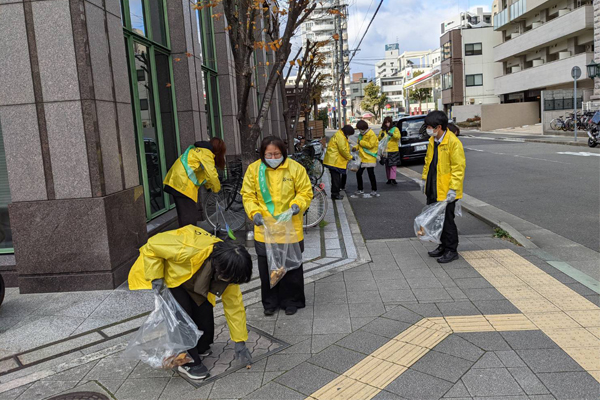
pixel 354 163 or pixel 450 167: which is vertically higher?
pixel 450 167

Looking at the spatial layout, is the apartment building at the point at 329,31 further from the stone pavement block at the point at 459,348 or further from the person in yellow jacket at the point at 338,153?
the stone pavement block at the point at 459,348

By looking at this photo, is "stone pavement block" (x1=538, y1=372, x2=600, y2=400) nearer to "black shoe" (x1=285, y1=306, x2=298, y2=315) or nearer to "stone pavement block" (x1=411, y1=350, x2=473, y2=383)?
"stone pavement block" (x1=411, y1=350, x2=473, y2=383)

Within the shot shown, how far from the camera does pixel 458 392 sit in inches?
124

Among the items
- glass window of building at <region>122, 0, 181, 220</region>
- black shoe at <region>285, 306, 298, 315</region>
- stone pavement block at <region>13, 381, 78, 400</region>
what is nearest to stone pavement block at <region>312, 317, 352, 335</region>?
black shoe at <region>285, 306, 298, 315</region>

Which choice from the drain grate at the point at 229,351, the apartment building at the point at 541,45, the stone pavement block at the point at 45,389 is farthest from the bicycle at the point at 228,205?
the apartment building at the point at 541,45

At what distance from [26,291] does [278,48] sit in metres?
5.05

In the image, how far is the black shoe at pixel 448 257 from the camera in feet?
19.7

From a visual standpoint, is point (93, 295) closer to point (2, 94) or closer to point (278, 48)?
point (2, 94)

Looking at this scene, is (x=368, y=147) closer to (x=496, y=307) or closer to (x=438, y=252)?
(x=438, y=252)

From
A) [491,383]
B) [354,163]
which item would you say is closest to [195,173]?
[491,383]

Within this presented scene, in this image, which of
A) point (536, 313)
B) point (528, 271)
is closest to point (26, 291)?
point (536, 313)

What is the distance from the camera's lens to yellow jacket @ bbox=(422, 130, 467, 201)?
230 inches

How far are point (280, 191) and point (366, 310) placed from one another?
1373 millimetres

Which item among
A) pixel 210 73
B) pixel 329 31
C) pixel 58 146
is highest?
pixel 329 31
